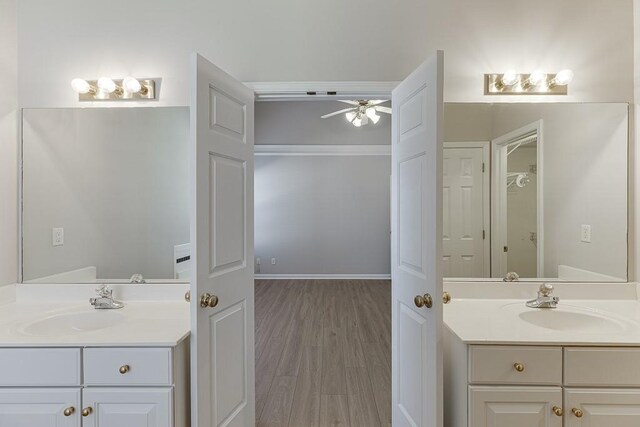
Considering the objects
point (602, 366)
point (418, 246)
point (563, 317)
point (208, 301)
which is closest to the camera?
point (602, 366)

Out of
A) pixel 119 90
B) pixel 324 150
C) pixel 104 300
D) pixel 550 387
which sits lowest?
pixel 550 387

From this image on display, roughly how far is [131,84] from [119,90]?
104 millimetres

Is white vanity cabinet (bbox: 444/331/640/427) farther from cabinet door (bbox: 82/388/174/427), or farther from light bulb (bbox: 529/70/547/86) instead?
light bulb (bbox: 529/70/547/86)

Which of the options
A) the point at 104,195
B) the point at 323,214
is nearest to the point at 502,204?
the point at 104,195

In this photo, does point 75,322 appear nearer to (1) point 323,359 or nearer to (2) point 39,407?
(2) point 39,407

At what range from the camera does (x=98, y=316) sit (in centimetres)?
180

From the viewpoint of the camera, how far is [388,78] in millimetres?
1992

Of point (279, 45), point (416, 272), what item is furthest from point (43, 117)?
point (416, 272)

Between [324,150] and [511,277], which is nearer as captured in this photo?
[511,277]

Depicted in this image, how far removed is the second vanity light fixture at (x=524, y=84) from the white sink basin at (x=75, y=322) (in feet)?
7.87

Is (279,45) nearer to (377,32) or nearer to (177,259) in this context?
(377,32)

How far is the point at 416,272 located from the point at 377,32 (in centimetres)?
140

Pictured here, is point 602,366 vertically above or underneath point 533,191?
underneath

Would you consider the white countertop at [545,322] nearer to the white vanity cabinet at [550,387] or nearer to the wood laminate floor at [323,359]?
the white vanity cabinet at [550,387]
